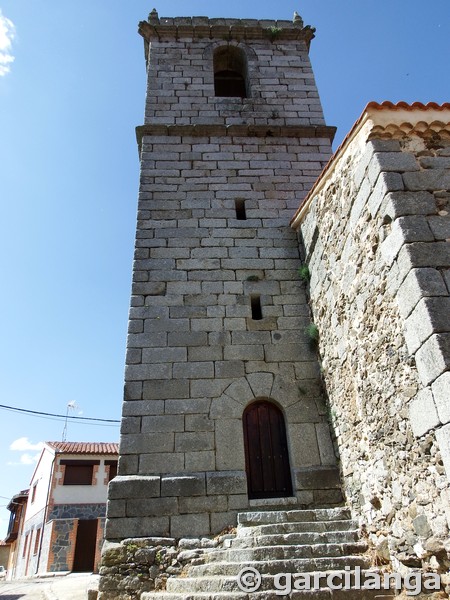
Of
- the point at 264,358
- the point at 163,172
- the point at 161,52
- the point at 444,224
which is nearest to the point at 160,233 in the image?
the point at 163,172

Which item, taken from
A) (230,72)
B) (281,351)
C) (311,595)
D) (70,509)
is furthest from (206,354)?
(70,509)

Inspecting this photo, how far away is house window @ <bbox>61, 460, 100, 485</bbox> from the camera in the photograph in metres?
16.8

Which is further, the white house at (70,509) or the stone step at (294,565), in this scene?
the white house at (70,509)

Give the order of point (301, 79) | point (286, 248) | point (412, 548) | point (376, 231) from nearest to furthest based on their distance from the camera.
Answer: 1. point (412, 548)
2. point (376, 231)
3. point (286, 248)
4. point (301, 79)

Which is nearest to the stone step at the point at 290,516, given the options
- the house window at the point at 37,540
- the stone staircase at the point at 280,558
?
the stone staircase at the point at 280,558

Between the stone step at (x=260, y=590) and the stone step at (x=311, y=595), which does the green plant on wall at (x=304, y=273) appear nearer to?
the stone step at (x=260, y=590)

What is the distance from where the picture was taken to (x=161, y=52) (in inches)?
367

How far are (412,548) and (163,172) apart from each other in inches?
247

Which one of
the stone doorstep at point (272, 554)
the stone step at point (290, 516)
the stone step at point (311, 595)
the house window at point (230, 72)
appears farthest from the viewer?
the house window at point (230, 72)

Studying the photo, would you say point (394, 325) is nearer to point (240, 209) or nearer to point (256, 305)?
point (256, 305)

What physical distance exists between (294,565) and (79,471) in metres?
15.2

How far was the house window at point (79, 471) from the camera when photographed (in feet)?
55.2

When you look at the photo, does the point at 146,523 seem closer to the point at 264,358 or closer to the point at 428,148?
the point at 264,358

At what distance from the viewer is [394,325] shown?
3852mm
